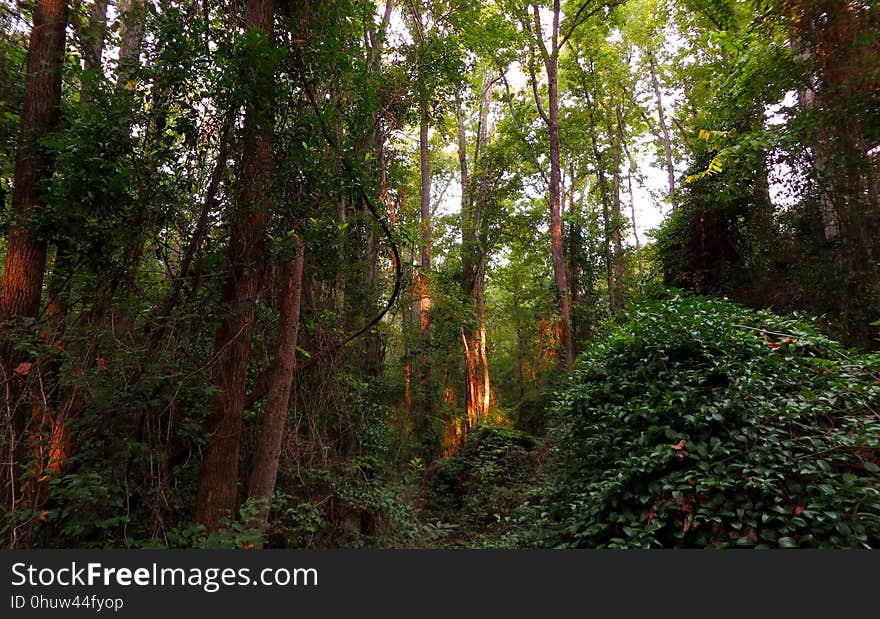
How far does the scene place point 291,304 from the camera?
18.0 ft

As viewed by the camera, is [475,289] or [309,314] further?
[475,289]

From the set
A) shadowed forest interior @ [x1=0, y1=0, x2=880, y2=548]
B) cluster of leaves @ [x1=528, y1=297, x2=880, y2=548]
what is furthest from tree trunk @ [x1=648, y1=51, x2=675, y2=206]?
cluster of leaves @ [x1=528, y1=297, x2=880, y2=548]

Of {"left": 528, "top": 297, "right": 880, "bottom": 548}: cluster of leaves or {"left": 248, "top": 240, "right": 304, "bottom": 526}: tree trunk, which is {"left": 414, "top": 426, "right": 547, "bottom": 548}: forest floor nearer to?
{"left": 528, "top": 297, "right": 880, "bottom": 548}: cluster of leaves

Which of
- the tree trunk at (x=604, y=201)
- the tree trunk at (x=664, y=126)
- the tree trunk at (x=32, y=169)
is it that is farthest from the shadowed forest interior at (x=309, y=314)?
the tree trunk at (x=664, y=126)

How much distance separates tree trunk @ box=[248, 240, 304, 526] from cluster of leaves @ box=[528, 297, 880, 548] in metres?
3.08

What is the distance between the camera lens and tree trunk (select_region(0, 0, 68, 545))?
452 cm

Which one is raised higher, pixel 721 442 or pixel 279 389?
pixel 279 389

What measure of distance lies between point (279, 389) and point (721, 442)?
4559 mm

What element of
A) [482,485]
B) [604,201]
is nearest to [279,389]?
[482,485]

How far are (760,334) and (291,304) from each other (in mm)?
5471

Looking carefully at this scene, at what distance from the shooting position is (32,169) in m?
4.72

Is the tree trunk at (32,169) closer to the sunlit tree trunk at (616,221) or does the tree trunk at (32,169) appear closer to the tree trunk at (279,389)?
the tree trunk at (279,389)

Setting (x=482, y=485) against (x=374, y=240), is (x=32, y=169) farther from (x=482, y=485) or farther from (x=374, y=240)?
(x=482, y=485)

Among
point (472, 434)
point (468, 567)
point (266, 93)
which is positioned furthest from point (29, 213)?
point (472, 434)
